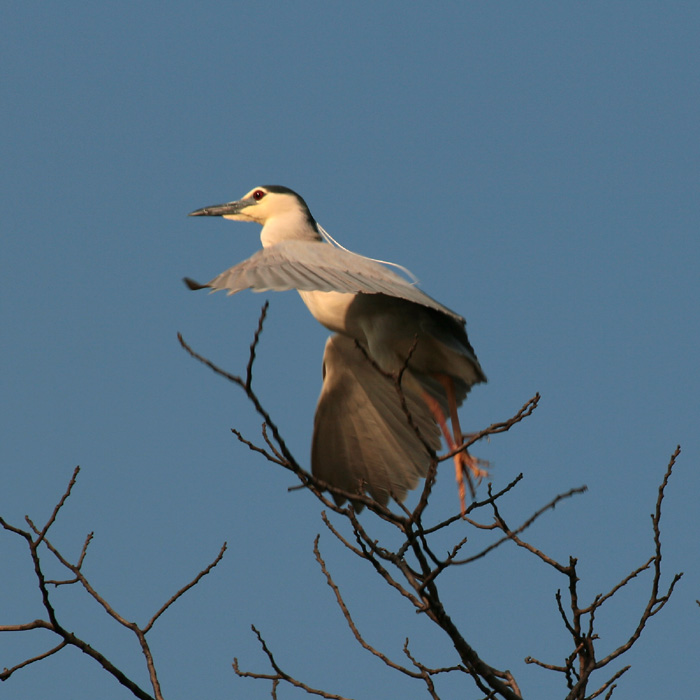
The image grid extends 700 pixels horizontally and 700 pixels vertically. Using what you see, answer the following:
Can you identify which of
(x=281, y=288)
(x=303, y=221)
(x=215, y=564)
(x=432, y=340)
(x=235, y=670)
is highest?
(x=303, y=221)

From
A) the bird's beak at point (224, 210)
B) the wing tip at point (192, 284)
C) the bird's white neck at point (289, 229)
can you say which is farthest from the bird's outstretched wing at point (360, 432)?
the wing tip at point (192, 284)

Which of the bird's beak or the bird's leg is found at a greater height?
the bird's beak

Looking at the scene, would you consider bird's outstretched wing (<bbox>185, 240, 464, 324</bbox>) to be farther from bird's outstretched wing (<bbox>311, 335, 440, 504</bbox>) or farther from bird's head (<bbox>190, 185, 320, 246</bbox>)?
bird's outstretched wing (<bbox>311, 335, 440, 504</bbox>)

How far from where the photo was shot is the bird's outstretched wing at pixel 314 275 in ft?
10.7

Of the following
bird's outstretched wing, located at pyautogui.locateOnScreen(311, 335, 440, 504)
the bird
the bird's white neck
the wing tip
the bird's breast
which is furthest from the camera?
bird's outstretched wing, located at pyautogui.locateOnScreen(311, 335, 440, 504)

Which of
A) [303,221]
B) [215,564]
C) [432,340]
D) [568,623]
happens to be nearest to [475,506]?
[568,623]

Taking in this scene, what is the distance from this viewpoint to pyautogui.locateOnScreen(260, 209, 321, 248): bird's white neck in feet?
17.4

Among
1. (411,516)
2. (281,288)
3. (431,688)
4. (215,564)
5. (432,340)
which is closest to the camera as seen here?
(411,516)

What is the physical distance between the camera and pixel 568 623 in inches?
104

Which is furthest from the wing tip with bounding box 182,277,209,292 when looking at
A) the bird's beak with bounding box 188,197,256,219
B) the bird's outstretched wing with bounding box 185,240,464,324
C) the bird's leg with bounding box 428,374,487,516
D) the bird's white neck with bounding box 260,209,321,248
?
the bird's beak with bounding box 188,197,256,219

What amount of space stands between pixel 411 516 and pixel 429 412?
9.16 feet

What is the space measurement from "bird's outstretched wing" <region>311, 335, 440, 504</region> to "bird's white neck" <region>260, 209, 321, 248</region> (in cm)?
62

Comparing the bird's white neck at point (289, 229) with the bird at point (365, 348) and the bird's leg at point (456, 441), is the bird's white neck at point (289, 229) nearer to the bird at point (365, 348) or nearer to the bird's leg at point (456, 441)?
the bird at point (365, 348)

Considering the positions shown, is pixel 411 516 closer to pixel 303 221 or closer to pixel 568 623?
pixel 568 623
